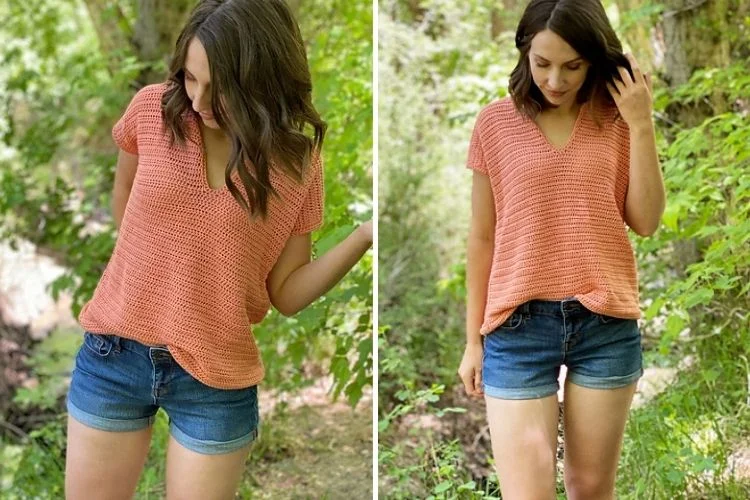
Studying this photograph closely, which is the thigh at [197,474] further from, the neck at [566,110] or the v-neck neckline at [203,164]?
the neck at [566,110]

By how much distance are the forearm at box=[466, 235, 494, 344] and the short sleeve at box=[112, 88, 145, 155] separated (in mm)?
693

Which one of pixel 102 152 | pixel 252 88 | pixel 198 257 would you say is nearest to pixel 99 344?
pixel 198 257

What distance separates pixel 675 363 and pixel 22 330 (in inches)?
128

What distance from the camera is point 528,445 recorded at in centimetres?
186

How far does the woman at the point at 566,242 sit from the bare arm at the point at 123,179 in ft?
2.27

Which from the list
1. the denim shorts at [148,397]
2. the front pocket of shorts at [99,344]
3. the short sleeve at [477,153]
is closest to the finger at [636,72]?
the short sleeve at [477,153]

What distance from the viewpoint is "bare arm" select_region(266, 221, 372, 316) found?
1851mm

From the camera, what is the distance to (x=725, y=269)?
2627mm

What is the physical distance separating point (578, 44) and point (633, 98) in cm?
15

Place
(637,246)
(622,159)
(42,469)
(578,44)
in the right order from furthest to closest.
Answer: (42,469), (637,246), (622,159), (578,44)

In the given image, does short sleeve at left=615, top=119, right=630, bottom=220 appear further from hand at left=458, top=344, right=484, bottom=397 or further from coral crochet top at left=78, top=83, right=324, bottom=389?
coral crochet top at left=78, top=83, right=324, bottom=389

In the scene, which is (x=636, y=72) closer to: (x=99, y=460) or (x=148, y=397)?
(x=148, y=397)

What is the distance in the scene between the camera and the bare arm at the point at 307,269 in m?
1.85

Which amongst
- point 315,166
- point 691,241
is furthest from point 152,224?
point 691,241
